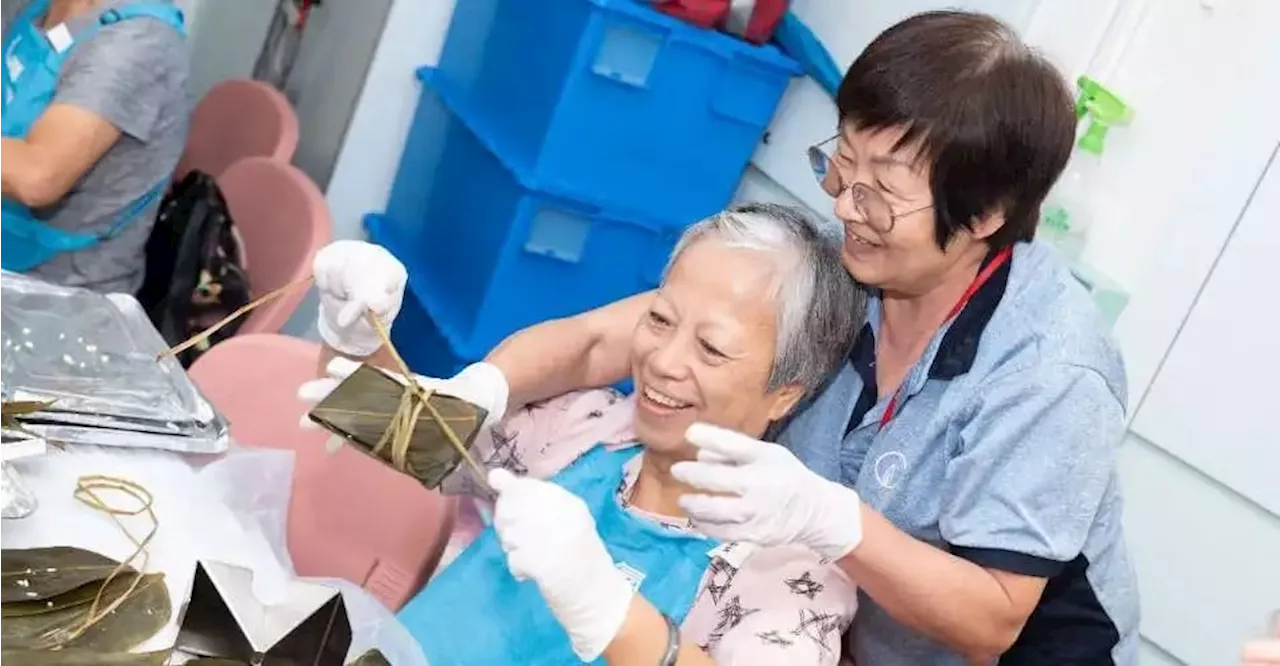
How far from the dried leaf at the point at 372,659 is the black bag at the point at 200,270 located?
1.09 m

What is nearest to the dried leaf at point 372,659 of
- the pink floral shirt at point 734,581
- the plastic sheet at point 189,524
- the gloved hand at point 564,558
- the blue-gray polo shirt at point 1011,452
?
the plastic sheet at point 189,524

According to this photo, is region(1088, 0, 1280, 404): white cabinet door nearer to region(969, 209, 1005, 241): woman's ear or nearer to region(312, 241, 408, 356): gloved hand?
region(969, 209, 1005, 241): woman's ear

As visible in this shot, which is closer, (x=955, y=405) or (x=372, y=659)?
(x=372, y=659)

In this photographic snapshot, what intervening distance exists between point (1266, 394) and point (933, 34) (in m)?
1.03

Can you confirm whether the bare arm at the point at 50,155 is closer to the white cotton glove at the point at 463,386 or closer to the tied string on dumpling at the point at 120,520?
the white cotton glove at the point at 463,386

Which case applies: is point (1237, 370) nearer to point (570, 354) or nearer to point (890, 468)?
point (890, 468)

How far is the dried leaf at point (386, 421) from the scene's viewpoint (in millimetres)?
1305

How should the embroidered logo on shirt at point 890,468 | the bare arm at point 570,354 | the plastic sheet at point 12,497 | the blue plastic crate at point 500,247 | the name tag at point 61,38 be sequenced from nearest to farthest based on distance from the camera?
the plastic sheet at point 12,497
the embroidered logo on shirt at point 890,468
the bare arm at point 570,354
the name tag at point 61,38
the blue plastic crate at point 500,247

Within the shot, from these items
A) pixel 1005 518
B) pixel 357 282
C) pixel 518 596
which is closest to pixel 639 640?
pixel 518 596

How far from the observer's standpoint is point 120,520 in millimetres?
1233

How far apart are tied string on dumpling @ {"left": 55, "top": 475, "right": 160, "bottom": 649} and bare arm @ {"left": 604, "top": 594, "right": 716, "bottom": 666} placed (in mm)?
430

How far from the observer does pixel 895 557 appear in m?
1.35

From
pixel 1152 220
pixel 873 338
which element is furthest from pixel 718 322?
pixel 1152 220

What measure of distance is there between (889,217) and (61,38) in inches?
56.6
